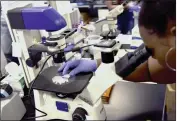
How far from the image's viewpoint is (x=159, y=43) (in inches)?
10.5

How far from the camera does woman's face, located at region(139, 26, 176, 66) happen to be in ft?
0.85

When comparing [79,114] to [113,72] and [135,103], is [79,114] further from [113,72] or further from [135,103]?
[135,103]

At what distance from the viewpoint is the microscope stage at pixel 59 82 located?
0.52 metres

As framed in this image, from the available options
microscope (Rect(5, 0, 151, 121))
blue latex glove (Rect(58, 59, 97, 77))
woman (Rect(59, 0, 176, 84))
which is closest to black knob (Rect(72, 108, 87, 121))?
microscope (Rect(5, 0, 151, 121))

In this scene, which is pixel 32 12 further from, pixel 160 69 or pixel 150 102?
pixel 150 102

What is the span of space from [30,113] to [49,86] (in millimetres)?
109

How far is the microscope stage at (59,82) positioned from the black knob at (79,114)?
0.05 metres

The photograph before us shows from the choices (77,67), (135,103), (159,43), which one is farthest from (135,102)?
(159,43)

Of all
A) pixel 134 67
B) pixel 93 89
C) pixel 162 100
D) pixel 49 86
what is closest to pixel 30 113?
pixel 49 86

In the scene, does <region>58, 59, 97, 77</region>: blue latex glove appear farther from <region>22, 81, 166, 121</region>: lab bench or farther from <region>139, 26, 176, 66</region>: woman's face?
<region>139, 26, 176, 66</region>: woman's face

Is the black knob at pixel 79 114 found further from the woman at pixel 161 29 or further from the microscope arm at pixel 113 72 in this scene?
the woman at pixel 161 29

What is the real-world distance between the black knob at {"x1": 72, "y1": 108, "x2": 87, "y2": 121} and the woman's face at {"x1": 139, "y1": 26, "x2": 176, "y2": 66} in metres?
0.29

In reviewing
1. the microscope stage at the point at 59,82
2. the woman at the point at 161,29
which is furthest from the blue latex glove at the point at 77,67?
the woman at the point at 161,29

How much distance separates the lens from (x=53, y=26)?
45 centimetres
